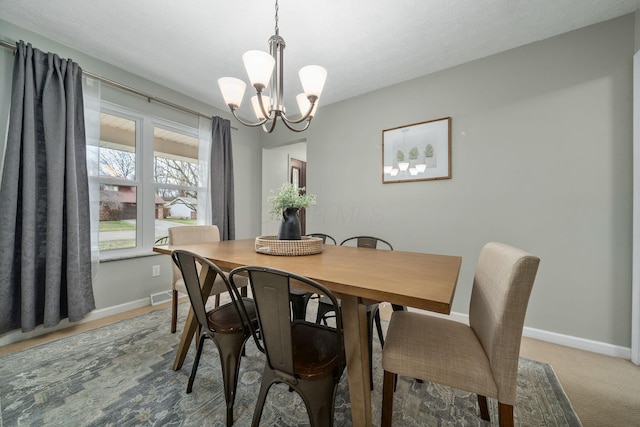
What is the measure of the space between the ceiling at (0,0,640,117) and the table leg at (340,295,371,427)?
1.86m

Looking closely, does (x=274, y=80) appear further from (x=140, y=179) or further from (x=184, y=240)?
(x=140, y=179)

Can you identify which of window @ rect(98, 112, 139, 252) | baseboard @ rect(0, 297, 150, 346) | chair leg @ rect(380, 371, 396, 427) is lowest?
baseboard @ rect(0, 297, 150, 346)

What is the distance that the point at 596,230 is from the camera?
1862 millimetres

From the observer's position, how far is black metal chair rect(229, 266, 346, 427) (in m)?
0.89

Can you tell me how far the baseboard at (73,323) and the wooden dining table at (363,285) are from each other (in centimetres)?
181

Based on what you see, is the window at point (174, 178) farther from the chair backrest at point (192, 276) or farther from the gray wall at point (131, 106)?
the chair backrest at point (192, 276)

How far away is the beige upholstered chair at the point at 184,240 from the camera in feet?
6.72

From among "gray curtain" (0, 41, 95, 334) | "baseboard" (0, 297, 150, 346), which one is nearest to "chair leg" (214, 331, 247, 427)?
"gray curtain" (0, 41, 95, 334)

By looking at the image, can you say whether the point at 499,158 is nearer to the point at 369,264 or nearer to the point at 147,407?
the point at 369,264

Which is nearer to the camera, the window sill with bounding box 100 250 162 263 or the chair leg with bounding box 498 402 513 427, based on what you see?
the chair leg with bounding box 498 402 513 427

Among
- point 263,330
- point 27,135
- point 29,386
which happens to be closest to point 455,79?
point 263,330

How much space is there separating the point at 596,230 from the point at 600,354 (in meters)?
0.90

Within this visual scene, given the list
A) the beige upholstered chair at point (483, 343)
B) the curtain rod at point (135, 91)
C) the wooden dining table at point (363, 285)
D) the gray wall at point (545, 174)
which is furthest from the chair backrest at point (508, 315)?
the curtain rod at point (135, 91)

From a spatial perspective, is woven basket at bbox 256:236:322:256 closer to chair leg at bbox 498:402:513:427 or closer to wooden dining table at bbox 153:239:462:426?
wooden dining table at bbox 153:239:462:426
